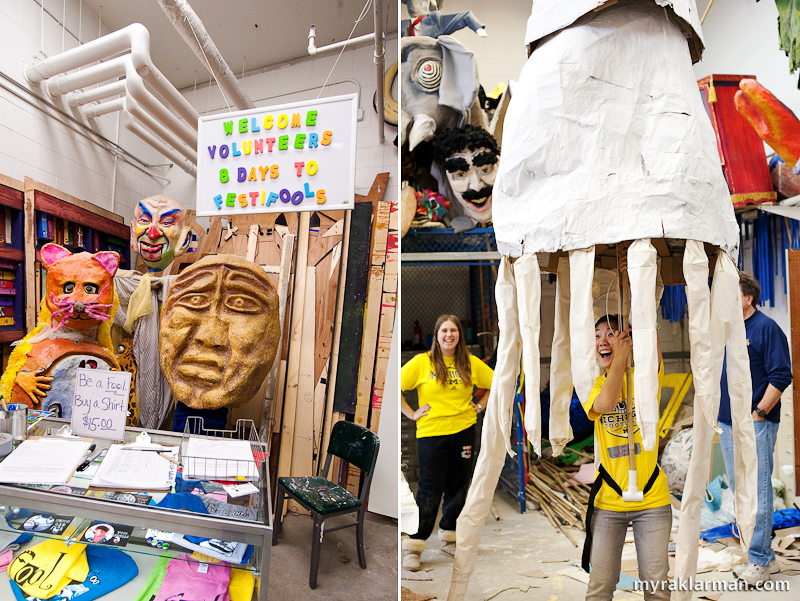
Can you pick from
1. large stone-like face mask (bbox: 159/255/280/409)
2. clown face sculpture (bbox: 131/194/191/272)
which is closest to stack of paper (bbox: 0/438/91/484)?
large stone-like face mask (bbox: 159/255/280/409)

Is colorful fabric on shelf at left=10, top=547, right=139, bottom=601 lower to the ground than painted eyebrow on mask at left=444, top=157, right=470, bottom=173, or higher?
lower

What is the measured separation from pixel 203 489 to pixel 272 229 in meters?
2.48

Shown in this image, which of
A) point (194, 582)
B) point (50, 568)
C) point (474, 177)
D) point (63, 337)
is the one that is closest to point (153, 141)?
point (63, 337)

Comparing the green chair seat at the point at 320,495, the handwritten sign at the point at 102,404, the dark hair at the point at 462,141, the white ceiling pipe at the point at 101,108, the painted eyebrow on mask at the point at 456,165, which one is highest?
the white ceiling pipe at the point at 101,108

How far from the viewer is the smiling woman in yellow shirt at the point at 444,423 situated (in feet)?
10.2

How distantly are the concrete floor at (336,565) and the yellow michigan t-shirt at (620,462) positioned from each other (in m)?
1.52

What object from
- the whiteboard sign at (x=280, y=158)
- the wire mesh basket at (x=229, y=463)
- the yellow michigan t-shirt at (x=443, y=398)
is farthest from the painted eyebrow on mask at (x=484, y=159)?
the wire mesh basket at (x=229, y=463)

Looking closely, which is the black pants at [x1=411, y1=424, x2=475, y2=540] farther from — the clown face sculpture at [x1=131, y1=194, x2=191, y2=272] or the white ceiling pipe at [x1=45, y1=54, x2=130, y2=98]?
the white ceiling pipe at [x1=45, y1=54, x2=130, y2=98]

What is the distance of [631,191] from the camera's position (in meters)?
1.40

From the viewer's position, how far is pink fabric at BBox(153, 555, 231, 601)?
1.47 metres

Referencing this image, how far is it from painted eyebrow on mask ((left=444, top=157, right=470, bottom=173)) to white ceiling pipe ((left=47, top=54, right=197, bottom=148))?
2.23 metres

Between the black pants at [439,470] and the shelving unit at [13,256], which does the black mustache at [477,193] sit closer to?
the black pants at [439,470]

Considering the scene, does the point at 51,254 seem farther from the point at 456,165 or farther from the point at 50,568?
the point at 456,165

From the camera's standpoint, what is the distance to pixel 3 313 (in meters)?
3.64
